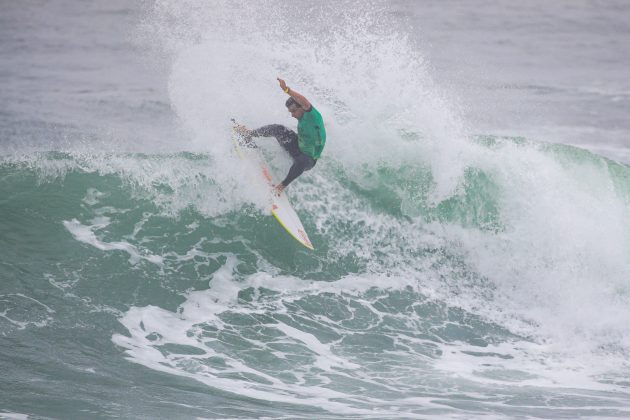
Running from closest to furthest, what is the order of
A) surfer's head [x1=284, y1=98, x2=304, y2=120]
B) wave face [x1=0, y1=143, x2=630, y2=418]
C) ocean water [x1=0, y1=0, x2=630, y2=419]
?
ocean water [x1=0, y1=0, x2=630, y2=419] → wave face [x1=0, y1=143, x2=630, y2=418] → surfer's head [x1=284, y1=98, x2=304, y2=120]

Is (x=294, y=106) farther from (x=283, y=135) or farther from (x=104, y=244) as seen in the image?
(x=104, y=244)

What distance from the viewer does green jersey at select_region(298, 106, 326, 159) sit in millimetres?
10766

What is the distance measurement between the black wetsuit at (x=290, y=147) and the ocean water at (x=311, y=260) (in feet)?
1.91

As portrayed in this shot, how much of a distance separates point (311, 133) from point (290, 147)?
0.65 metres

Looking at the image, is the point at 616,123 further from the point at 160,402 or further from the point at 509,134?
the point at 160,402

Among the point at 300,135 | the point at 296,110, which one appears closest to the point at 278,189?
the point at 300,135

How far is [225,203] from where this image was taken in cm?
1246

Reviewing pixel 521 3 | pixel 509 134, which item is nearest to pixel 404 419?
pixel 509 134

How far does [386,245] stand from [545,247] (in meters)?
2.50

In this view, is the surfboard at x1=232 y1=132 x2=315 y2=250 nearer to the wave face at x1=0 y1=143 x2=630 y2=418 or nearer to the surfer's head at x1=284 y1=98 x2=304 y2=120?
the wave face at x1=0 y1=143 x2=630 y2=418

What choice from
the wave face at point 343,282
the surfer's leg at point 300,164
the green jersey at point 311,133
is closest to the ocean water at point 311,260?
the wave face at point 343,282

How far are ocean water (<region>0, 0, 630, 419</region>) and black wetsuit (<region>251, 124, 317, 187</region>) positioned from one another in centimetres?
58

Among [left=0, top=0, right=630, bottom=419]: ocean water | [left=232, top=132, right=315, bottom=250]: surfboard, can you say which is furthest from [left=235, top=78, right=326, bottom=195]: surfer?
[left=0, top=0, right=630, bottom=419]: ocean water

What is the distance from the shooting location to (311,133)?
35.7 ft
